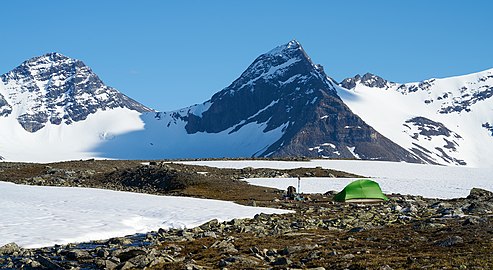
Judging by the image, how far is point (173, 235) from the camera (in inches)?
1163

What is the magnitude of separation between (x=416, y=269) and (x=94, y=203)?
26844 millimetres

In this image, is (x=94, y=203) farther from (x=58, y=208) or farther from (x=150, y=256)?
(x=150, y=256)

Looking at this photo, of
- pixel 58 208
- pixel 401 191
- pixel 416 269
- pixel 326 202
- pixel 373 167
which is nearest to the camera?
pixel 416 269

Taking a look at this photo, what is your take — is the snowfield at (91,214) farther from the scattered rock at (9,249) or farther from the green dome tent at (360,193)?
the green dome tent at (360,193)

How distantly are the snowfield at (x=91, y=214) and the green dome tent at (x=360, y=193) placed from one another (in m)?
8.67

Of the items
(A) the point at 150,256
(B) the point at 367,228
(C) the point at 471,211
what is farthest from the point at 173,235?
(C) the point at 471,211

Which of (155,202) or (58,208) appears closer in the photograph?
(58,208)

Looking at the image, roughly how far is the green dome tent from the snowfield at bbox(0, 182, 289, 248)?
8.67m

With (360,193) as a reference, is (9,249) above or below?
below

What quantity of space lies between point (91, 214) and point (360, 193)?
833 inches

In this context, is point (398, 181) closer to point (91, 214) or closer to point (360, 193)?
point (360, 193)

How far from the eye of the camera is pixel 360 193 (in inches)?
1881

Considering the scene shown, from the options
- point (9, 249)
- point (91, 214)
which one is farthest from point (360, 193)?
point (9, 249)

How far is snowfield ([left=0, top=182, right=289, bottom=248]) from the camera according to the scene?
29422 mm
